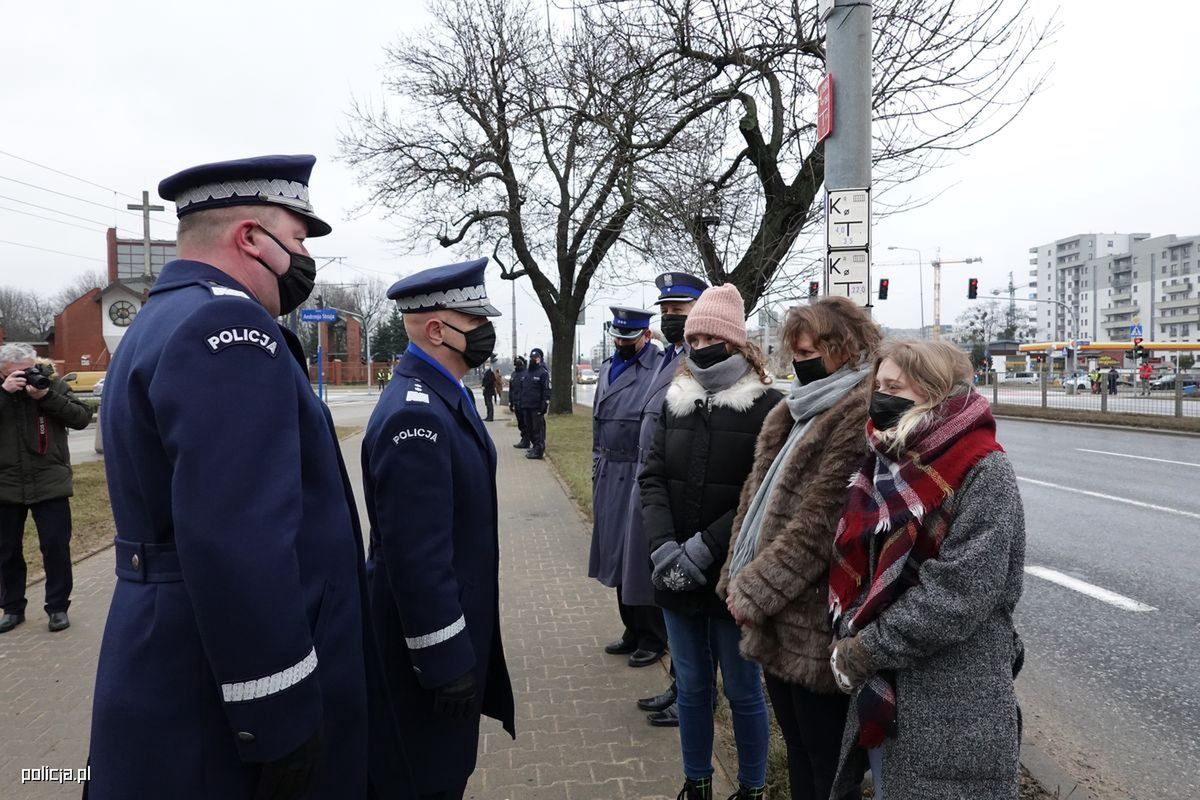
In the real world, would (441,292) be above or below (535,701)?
above

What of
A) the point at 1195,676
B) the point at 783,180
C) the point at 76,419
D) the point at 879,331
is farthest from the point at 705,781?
the point at 783,180

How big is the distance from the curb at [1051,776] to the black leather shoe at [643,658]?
1.96 m

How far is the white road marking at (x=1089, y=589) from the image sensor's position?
5.75 m

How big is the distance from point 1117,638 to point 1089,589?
1.18 meters

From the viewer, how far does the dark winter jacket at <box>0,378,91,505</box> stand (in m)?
5.19

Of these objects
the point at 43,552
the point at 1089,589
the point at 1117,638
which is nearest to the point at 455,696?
the point at 43,552

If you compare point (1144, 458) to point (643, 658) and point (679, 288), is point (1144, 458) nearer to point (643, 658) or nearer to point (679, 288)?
point (643, 658)

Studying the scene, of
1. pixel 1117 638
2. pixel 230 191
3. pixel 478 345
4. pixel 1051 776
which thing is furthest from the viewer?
pixel 1117 638

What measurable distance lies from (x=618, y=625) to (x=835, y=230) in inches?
120

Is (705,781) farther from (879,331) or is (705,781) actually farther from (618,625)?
(618,625)

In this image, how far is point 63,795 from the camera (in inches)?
128

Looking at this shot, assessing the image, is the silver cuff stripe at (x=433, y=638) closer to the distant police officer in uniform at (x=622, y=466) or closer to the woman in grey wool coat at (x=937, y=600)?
the woman in grey wool coat at (x=937, y=600)

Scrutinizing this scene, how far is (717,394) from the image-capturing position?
3020 mm

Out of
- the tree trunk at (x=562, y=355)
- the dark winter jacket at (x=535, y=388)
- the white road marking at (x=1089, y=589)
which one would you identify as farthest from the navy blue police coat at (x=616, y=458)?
the tree trunk at (x=562, y=355)
